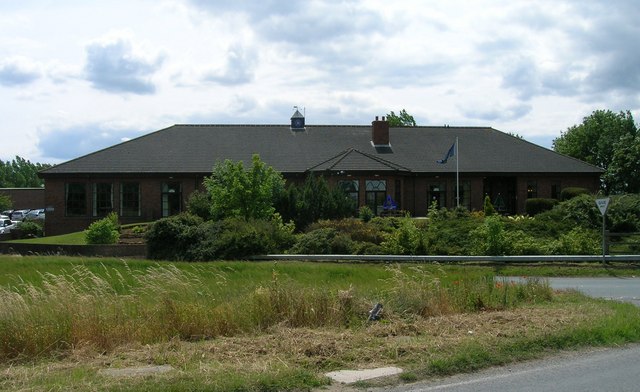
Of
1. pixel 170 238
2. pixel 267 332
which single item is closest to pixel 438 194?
pixel 170 238

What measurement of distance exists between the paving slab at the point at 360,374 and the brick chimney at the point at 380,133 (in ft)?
148

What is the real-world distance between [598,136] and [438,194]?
41.6m

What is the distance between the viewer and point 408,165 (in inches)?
1966

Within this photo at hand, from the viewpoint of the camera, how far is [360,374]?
8.17m

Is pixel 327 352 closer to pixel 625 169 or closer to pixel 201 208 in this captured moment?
pixel 201 208

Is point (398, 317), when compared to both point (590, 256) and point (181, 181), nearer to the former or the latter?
point (590, 256)

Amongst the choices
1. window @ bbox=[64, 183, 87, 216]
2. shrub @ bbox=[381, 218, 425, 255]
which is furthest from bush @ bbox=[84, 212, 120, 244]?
window @ bbox=[64, 183, 87, 216]

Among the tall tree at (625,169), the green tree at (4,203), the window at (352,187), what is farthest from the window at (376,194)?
the green tree at (4,203)

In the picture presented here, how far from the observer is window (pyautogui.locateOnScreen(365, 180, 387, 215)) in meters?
45.5

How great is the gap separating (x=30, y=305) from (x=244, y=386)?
14.9 feet

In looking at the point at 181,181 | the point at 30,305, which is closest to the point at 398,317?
the point at 30,305

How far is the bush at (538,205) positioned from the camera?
46.5 meters

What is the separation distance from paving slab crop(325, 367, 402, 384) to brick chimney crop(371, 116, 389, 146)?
1781 inches

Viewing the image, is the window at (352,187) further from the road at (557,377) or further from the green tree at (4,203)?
the green tree at (4,203)
